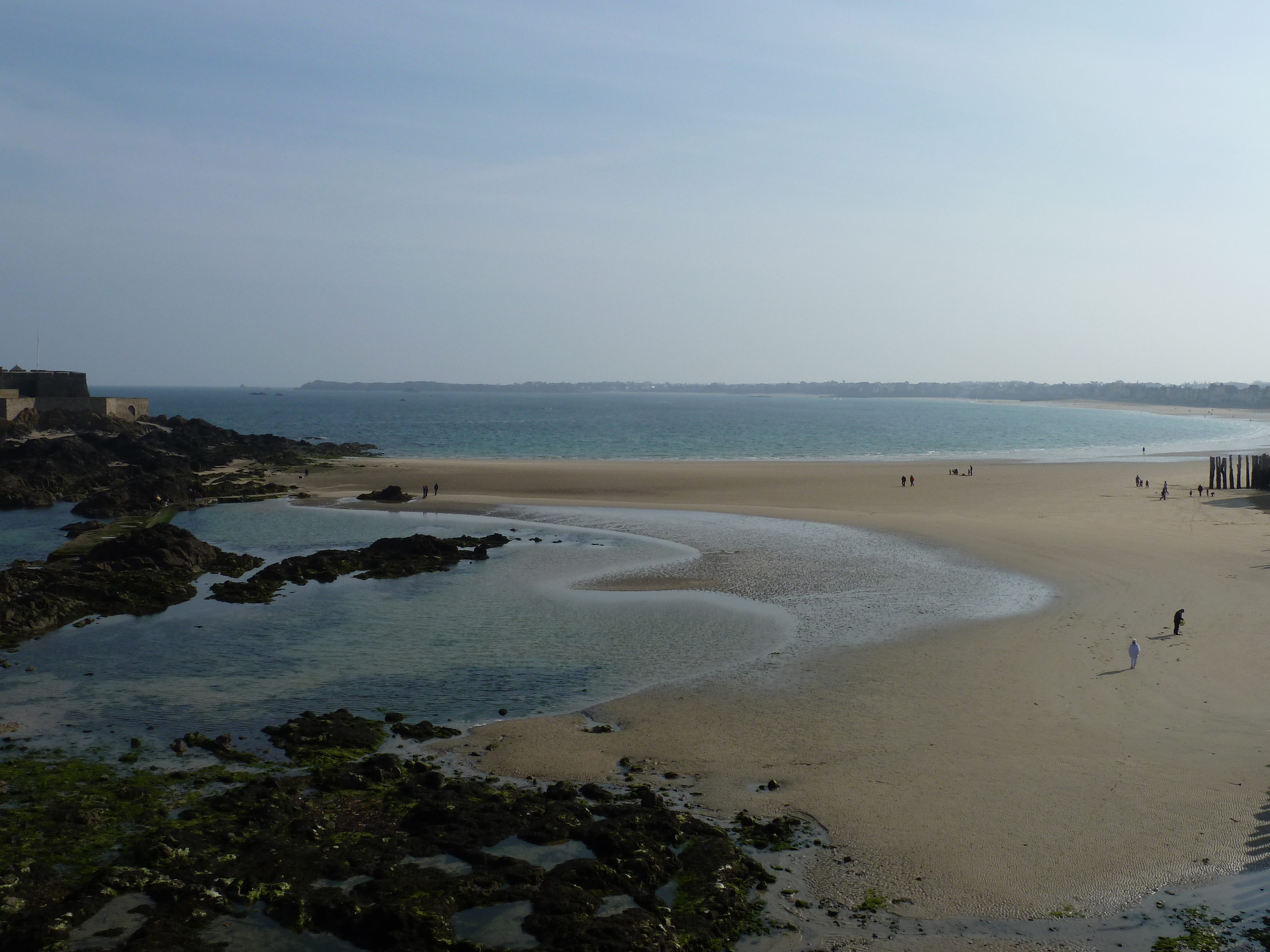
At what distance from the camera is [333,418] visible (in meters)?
136

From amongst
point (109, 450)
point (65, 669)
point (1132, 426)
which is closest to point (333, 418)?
point (109, 450)

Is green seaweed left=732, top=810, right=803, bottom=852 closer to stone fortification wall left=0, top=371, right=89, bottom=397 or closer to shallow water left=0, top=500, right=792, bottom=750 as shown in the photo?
shallow water left=0, top=500, right=792, bottom=750

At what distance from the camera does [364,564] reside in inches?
1077

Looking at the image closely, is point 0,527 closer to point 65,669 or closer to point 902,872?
point 65,669

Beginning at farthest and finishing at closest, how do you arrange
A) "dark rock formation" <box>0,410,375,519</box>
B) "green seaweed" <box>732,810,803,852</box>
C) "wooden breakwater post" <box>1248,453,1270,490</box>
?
"wooden breakwater post" <box>1248,453,1270,490</box> → "dark rock formation" <box>0,410,375,519</box> → "green seaweed" <box>732,810,803,852</box>

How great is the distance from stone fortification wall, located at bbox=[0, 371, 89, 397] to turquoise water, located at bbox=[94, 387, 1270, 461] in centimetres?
2111

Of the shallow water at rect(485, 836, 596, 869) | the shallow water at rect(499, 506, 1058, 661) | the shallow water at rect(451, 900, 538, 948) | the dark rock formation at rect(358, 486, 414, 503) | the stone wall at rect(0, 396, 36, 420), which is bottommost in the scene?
the shallow water at rect(451, 900, 538, 948)

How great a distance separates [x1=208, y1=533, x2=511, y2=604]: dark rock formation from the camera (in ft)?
77.8

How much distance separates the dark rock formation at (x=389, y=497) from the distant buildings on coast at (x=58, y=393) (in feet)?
82.9

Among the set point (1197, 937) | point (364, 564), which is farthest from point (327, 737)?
point (364, 564)

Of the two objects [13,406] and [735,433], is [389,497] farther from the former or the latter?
[735,433]

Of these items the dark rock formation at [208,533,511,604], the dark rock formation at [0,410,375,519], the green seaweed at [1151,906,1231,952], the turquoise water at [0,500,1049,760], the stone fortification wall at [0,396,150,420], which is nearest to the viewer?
the green seaweed at [1151,906,1231,952]

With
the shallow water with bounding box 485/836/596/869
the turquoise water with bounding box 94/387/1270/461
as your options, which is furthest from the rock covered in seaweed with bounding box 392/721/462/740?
the turquoise water with bounding box 94/387/1270/461

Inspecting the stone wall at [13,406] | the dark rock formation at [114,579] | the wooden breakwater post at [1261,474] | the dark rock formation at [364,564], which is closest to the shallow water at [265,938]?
the dark rock formation at [114,579]
